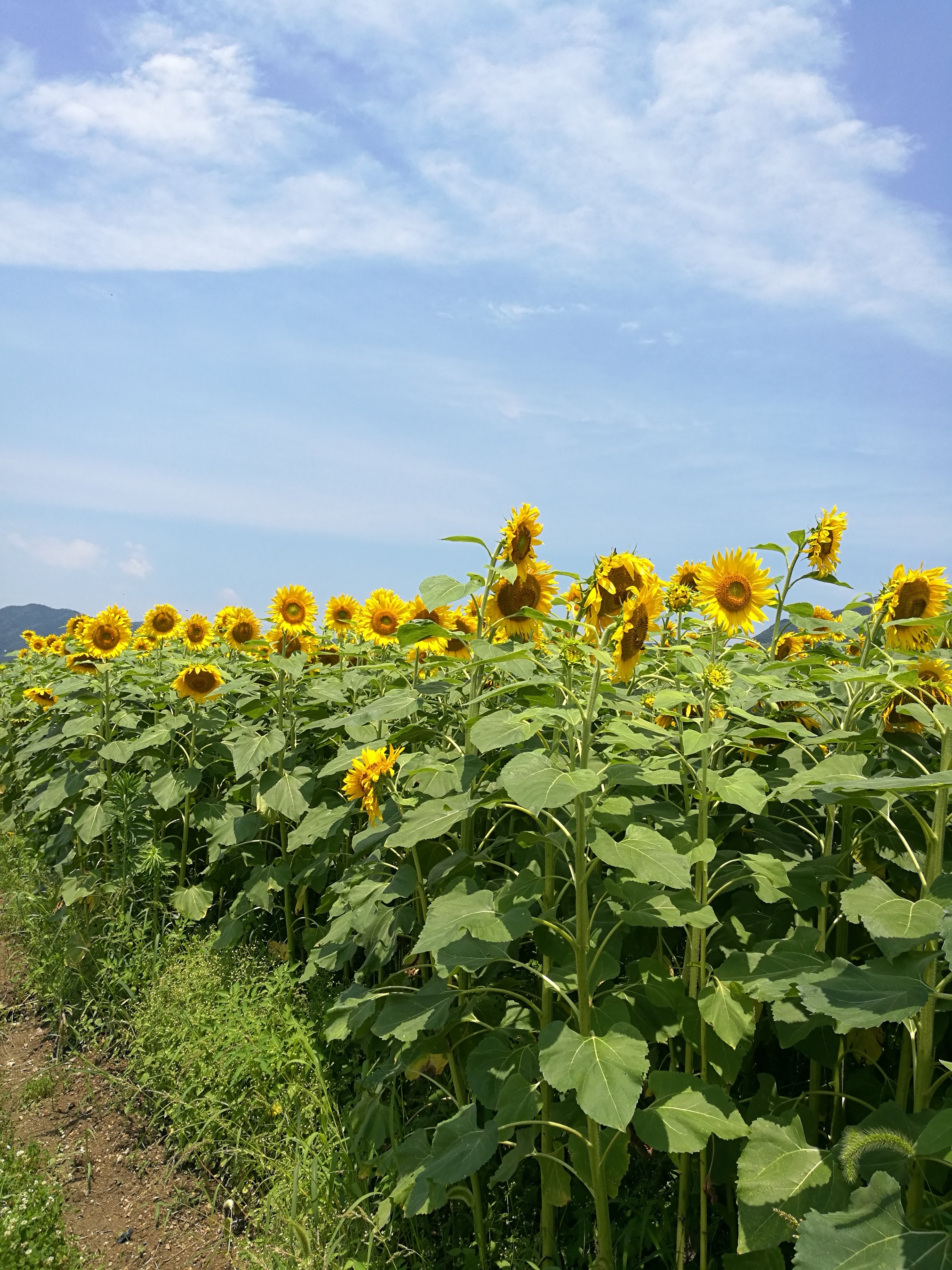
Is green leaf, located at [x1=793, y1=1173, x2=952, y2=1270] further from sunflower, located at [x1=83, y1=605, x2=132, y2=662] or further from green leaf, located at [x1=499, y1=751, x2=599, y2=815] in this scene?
sunflower, located at [x1=83, y1=605, x2=132, y2=662]

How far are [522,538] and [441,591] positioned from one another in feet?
1.10

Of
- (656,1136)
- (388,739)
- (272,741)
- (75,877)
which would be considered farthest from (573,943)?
(75,877)

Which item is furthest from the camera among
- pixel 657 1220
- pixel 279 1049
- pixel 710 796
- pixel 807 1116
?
pixel 279 1049

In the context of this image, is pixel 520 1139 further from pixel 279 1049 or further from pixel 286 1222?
pixel 279 1049

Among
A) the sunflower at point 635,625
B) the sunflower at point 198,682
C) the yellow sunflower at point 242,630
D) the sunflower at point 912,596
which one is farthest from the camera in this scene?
the yellow sunflower at point 242,630

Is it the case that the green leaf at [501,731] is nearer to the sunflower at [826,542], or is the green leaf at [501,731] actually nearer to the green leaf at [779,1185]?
the green leaf at [779,1185]

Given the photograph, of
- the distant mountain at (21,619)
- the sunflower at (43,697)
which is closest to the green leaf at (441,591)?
the sunflower at (43,697)

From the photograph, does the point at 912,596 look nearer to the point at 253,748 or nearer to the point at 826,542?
the point at 826,542

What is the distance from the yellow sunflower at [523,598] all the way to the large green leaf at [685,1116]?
4.81 ft

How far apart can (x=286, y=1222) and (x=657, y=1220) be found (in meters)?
1.27

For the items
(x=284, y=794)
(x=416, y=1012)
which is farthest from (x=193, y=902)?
(x=416, y=1012)

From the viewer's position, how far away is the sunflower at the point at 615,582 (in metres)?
2.54

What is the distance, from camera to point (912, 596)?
300 centimetres

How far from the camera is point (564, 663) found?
2.50 metres
